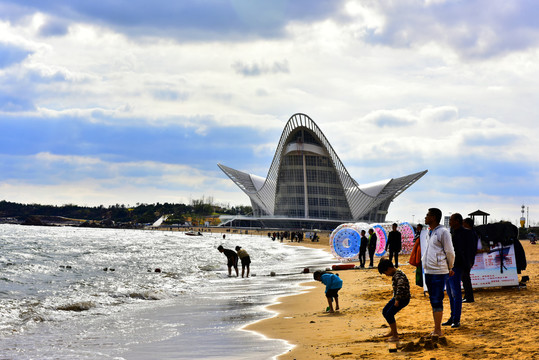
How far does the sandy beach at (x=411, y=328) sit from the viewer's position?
289 inches

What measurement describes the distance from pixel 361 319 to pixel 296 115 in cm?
12025

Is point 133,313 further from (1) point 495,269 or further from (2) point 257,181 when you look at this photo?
(2) point 257,181

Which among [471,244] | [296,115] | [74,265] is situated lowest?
[74,265]

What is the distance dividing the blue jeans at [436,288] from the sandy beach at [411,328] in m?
0.48

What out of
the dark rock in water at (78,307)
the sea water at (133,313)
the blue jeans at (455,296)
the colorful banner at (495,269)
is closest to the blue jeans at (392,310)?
the blue jeans at (455,296)

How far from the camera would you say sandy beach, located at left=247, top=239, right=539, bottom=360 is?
734 centimetres

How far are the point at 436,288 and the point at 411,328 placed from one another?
1.22m

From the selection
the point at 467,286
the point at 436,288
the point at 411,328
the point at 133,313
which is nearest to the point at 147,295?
the point at 133,313

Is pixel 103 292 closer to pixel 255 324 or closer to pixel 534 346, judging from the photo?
pixel 255 324

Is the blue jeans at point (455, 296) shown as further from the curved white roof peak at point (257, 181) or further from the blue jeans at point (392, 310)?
the curved white roof peak at point (257, 181)

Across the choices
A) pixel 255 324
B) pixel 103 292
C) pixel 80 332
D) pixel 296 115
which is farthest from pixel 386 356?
pixel 296 115

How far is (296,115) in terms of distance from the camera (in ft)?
427

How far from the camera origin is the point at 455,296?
29.9 feet

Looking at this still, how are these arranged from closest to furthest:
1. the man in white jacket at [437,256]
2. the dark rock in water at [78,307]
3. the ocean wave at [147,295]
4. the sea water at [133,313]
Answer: the man in white jacket at [437,256] → the sea water at [133,313] → the dark rock in water at [78,307] → the ocean wave at [147,295]
